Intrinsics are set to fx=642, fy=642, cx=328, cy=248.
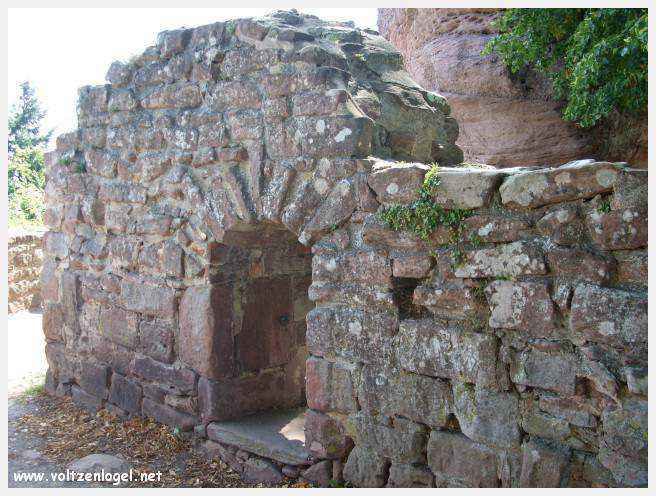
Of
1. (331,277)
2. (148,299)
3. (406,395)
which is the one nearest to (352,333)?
(331,277)

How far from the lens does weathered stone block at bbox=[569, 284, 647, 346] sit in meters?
2.60

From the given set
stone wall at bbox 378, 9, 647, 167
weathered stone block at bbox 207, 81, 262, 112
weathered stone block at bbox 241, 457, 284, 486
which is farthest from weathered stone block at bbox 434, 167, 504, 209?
stone wall at bbox 378, 9, 647, 167

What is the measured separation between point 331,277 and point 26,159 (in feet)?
62.9

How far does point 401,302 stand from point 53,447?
2946 millimetres

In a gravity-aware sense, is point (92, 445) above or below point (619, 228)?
below

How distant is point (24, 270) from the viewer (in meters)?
10.1

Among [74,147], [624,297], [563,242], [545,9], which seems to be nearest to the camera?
[624,297]

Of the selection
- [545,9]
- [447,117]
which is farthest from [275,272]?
[545,9]

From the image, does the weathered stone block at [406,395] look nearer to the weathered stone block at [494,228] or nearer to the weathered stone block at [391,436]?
the weathered stone block at [391,436]

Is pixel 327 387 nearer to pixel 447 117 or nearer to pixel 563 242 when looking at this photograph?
pixel 563 242

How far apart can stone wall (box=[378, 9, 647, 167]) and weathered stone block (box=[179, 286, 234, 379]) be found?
18.2 ft

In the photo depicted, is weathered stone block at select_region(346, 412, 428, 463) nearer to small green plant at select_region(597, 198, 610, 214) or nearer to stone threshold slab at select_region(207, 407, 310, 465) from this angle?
stone threshold slab at select_region(207, 407, 310, 465)

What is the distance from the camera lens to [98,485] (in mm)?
4070
